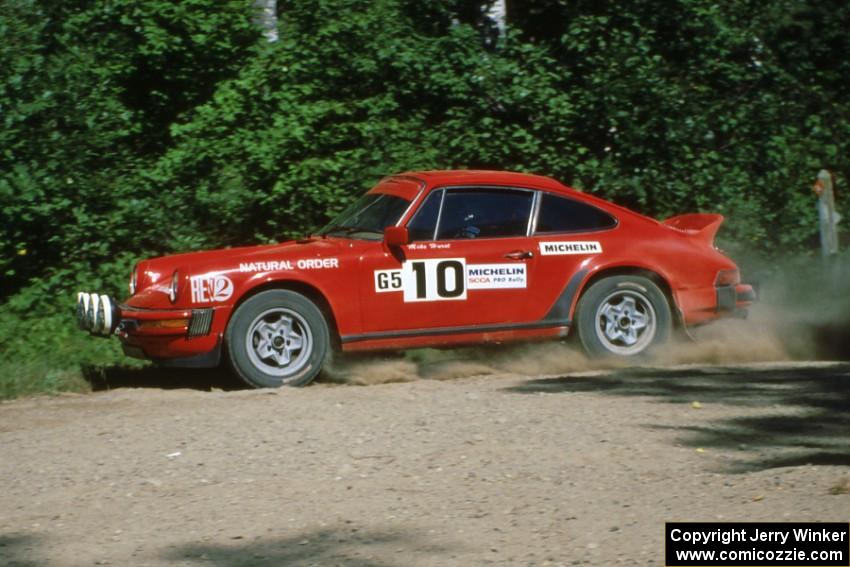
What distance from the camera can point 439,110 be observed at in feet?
46.2

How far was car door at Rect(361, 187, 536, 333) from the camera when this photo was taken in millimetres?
9961

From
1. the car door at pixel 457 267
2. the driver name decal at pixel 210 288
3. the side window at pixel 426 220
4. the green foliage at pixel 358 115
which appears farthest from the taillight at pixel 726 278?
the driver name decal at pixel 210 288

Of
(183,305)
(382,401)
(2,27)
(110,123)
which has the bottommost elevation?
(382,401)

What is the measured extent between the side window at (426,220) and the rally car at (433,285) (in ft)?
0.04

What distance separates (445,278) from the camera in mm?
10055

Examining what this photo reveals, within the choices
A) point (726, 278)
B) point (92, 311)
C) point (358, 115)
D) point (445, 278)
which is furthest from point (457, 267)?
point (358, 115)

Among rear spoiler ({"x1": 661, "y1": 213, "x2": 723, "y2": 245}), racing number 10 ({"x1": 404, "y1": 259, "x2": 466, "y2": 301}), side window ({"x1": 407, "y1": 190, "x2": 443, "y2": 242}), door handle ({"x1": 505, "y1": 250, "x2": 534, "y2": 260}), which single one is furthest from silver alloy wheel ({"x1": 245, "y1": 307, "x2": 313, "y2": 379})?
rear spoiler ({"x1": 661, "y1": 213, "x2": 723, "y2": 245})

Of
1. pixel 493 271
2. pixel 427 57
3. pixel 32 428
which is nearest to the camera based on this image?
pixel 32 428

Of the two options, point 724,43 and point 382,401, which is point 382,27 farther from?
point 382,401

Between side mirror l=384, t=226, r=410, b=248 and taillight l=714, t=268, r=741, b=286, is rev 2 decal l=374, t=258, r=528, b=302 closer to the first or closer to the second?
side mirror l=384, t=226, r=410, b=248

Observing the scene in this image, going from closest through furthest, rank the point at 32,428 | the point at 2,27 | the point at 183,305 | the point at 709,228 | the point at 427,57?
the point at 32,428 < the point at 183,305 < the point at 709,228 < the point at 2,27 < the point at 427,57

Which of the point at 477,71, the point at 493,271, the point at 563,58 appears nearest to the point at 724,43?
Answer: the point at 563,58

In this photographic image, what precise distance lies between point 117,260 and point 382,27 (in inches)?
146

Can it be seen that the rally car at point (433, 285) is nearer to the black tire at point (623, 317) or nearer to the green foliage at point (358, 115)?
the black tire at point (623, 317)
